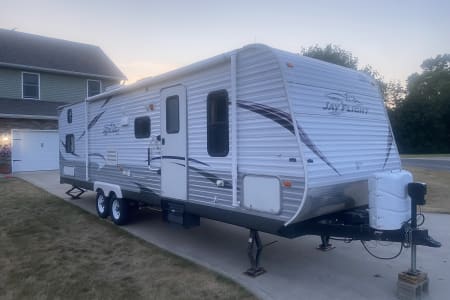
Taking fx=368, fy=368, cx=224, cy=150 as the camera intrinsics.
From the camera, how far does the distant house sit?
19.1 metres

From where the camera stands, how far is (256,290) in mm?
4770

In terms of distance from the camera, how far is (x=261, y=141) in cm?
484

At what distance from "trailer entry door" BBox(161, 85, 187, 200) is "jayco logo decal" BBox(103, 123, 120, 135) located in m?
2.01

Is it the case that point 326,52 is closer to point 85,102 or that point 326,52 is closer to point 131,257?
point 85,102

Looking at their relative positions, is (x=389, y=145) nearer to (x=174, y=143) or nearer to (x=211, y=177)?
(x=211, y=177)

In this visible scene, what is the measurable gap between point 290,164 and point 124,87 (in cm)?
471

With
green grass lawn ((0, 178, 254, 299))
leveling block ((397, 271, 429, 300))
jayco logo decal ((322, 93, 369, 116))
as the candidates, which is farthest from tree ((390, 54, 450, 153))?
leveling block ((397, 271, 429, 300))

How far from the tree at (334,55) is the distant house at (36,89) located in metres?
13.9

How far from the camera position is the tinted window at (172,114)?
20.8 ft

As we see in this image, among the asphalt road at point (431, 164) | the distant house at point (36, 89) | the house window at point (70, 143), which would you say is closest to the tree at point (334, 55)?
the asphalt road at point (431, 164)

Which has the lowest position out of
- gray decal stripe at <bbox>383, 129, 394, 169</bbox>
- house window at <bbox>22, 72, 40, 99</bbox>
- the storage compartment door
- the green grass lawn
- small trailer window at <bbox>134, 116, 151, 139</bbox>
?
the green grass lawn

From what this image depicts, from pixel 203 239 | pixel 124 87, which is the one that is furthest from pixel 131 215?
pixel 124 87

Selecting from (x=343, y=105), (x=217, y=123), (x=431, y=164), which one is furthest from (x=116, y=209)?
(x=431, y=164)

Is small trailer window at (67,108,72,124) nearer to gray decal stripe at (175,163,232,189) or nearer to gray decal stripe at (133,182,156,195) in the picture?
gray decal stripe at (133,182,156,195)
